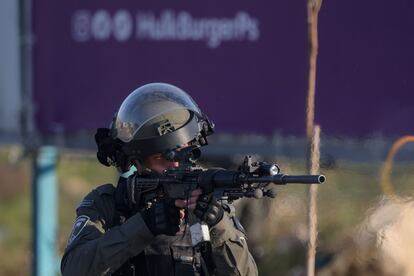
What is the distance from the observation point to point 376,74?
677 centimetres

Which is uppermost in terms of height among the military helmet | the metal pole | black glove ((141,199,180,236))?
the military helmet

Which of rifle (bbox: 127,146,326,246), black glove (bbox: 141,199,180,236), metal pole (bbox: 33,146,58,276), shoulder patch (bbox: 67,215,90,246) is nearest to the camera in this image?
rifle (bbox: 127,146,326,246)

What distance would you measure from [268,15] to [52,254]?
7.12ft

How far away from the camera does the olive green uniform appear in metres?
3.77

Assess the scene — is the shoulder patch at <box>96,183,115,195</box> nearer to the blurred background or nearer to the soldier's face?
the soldier's face

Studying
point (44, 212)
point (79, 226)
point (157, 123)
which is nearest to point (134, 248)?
point (79, 226)

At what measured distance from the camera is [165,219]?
369 cm

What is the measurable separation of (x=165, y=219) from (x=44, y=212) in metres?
4.33

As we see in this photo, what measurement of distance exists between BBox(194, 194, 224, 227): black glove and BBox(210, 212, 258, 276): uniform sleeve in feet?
0.40

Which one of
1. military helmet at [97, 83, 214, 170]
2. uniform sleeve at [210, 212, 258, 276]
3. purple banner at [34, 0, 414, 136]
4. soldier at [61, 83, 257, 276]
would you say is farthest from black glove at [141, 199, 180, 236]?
purple banner at [34, 0, 414, 136]

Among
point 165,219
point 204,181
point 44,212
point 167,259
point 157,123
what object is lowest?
point 44,212

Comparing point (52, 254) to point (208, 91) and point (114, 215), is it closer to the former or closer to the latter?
point (208, 91)

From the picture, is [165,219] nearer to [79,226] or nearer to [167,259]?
[167,259]

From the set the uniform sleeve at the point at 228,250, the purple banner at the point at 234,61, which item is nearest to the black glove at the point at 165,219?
the uniform sleeve at the point at 228,250
